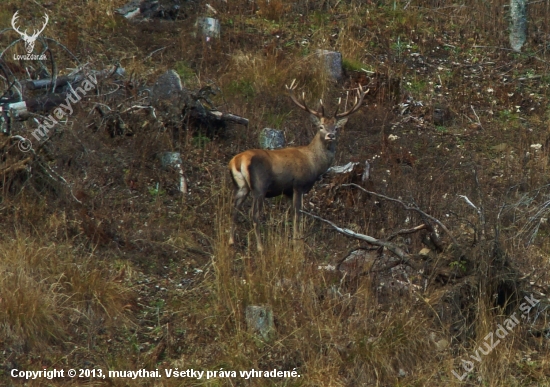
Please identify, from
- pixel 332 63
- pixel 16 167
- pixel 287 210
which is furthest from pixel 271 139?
pixel 16 167

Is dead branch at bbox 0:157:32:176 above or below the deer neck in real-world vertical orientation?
above

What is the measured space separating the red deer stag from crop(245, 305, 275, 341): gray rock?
1.17 m

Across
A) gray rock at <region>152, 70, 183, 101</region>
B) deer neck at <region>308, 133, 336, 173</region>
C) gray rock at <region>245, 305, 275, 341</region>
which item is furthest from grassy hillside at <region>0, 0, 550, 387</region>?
deer neck at <region>308, 133, 336, 173</region>

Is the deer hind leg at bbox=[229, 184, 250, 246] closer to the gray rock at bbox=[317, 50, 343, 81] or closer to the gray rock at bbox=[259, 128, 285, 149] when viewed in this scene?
the gray rock at bbox=[259, 128, 285, 149]

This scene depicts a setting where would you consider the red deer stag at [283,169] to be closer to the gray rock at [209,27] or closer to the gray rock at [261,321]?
the gray rock at [261,321]

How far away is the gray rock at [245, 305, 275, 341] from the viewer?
7277 millimetres

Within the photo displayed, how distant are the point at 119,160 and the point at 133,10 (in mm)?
4216

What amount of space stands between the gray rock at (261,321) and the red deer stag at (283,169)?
1167 mm

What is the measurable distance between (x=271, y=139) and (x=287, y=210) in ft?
7.12

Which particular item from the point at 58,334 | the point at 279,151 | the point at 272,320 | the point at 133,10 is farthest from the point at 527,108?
the point at 58,334

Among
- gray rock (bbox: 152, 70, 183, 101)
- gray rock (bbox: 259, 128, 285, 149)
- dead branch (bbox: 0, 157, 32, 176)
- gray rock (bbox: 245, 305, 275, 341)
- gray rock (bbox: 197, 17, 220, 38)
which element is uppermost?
dead branch (bbox: 0, 157, 32, 176)

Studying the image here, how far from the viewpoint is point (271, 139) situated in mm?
10969

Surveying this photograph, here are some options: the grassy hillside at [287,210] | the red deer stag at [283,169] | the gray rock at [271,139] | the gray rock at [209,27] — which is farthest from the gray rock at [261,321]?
the gray rock at [209,27]

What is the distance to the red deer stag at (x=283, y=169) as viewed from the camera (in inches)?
358
